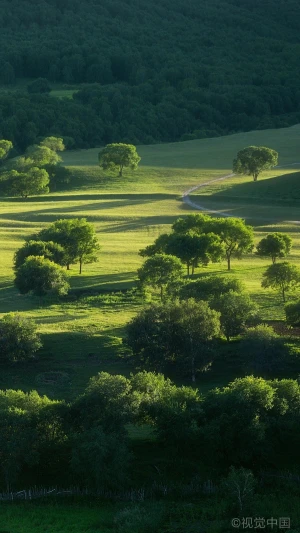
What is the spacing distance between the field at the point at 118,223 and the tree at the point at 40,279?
0.77 meters

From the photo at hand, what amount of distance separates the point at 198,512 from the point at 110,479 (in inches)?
131

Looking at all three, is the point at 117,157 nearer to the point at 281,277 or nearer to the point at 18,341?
the point at 281,277

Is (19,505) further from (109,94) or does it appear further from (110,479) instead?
(109,94)

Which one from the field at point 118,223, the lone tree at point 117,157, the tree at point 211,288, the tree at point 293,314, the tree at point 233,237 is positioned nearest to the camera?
the field at point 118,223

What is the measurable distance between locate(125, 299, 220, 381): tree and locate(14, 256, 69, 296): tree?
1245 centimetres

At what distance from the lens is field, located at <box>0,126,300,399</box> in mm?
45562

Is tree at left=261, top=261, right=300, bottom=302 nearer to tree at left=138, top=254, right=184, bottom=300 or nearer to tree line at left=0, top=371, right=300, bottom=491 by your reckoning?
tree at left=138, top=254, right=184, bottom=300

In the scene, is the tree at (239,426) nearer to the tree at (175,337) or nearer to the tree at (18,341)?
the tree at (175,337)

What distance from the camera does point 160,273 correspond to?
57.2 m

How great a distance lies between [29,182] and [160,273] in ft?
188

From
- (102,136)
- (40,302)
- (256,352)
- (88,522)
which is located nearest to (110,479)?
(88,522)

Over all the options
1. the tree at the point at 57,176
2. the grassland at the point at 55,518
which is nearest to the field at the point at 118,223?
the tree at the point at 57,176

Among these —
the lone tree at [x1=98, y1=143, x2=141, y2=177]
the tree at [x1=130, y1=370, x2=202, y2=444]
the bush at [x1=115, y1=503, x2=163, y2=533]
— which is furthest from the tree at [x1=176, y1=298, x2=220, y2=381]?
the lone tree at [x1=98, y1=143, x2=141, y2=177]

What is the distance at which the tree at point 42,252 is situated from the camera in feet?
209
